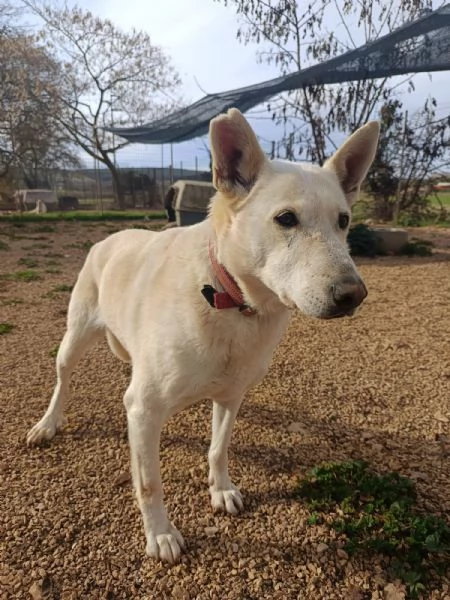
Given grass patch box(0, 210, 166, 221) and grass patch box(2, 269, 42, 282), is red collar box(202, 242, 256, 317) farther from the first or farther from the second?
grass patch box(0, 210, 166, 221)

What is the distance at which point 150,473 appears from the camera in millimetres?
2084

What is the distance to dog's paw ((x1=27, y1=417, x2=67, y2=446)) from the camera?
2.83 m

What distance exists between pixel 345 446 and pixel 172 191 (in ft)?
28.8

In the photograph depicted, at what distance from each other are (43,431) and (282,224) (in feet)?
7.24

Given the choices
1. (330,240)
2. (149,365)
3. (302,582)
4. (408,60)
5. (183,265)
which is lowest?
(302,582)

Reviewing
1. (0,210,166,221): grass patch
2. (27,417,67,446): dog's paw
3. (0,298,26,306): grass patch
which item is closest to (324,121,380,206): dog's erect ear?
(27,417,67,446): dog's paw

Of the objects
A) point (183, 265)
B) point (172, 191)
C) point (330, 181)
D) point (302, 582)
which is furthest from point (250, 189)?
point (172, 191)

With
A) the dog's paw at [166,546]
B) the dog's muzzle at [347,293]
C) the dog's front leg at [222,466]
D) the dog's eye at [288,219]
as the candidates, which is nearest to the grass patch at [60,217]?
the dog's front leg at [222,466]

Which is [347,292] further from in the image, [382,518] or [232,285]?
[382,518]

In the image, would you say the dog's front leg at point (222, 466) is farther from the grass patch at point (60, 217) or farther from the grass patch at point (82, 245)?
the grass patch at point (60, 217)

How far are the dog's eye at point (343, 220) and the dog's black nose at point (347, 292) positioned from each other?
0.37 m

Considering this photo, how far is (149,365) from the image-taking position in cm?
196

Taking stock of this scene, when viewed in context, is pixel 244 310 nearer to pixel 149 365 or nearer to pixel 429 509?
pixel 149 365

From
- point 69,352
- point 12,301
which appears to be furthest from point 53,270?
point 69,352
